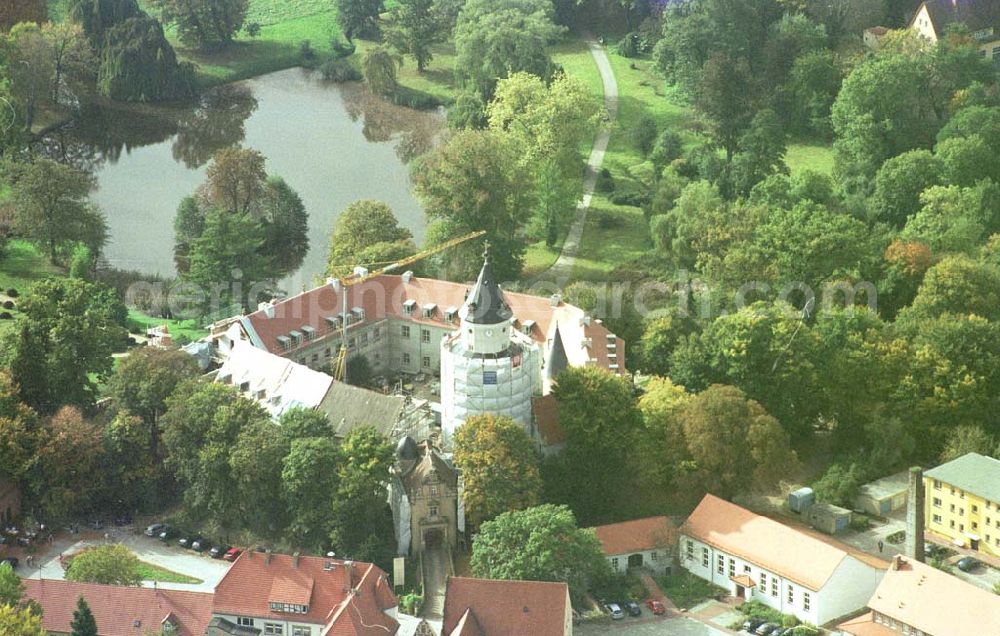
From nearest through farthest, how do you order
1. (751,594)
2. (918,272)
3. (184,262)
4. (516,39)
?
(751,594) → (918,272) → (184,262) → (516,39)

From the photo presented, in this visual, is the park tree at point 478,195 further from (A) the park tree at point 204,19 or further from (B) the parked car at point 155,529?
(A) the park tree at point 204,19

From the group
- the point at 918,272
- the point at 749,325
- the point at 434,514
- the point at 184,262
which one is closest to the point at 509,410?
the point at 434,514

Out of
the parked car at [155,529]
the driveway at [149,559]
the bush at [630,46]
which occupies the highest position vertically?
the bush at [630,46]

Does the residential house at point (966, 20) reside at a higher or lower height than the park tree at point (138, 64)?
higher

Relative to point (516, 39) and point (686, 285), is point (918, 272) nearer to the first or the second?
point (686, 285)

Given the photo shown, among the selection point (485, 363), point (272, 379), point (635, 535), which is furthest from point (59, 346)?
point (635, 535)

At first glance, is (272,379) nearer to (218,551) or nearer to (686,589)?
(218,551)

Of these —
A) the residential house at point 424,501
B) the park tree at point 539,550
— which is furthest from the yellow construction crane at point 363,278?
the park tree at point 539,550
